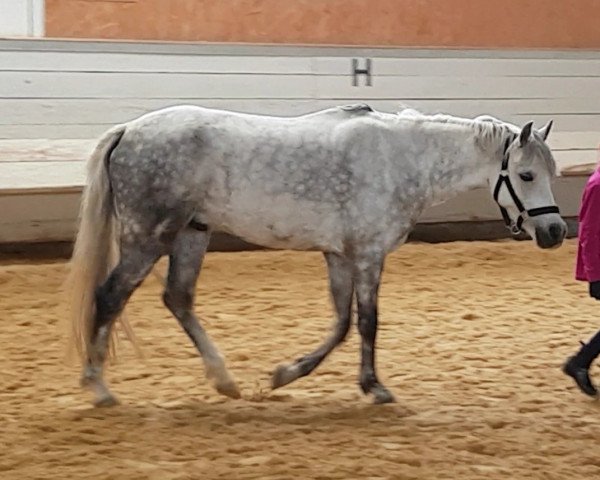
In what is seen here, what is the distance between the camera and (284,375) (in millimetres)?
3992

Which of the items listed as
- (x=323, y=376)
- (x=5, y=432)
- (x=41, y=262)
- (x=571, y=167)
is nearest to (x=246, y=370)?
(x=323, y=376)

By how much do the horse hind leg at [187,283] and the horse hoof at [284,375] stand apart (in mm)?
153

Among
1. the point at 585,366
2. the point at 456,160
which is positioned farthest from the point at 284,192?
the point at 585,366

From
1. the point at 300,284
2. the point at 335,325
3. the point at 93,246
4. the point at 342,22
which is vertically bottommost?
the point at 300,284

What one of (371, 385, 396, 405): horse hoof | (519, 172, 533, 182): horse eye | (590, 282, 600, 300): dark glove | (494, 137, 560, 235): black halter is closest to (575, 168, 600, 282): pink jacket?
(590, 282, 600, 300): dark glove

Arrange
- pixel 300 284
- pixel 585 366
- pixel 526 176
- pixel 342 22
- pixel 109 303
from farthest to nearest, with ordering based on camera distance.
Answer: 1. pixel 342 22
2. pixel 300 284
3. pixel 585 366
4. pixel 526 176
5. pixel 109 303

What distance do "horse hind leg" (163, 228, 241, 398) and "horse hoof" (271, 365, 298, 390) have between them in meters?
0.15

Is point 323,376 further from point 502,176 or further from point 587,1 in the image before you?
point 587,1

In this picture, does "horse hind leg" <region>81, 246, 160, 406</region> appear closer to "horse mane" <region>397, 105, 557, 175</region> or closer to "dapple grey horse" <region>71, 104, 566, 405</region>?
"dapple grey horse" <region>71, 104, 566, 405</region>

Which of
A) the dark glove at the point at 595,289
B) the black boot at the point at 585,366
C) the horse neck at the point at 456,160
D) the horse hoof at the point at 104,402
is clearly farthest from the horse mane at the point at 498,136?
the horse hoof at the point at 104,402

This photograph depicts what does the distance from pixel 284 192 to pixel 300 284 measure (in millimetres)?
2642

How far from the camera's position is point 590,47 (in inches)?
344

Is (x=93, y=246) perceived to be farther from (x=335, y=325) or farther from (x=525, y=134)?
(x=525, y=134)

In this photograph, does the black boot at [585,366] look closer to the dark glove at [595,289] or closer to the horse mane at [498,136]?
the dark glove at [595,289]
